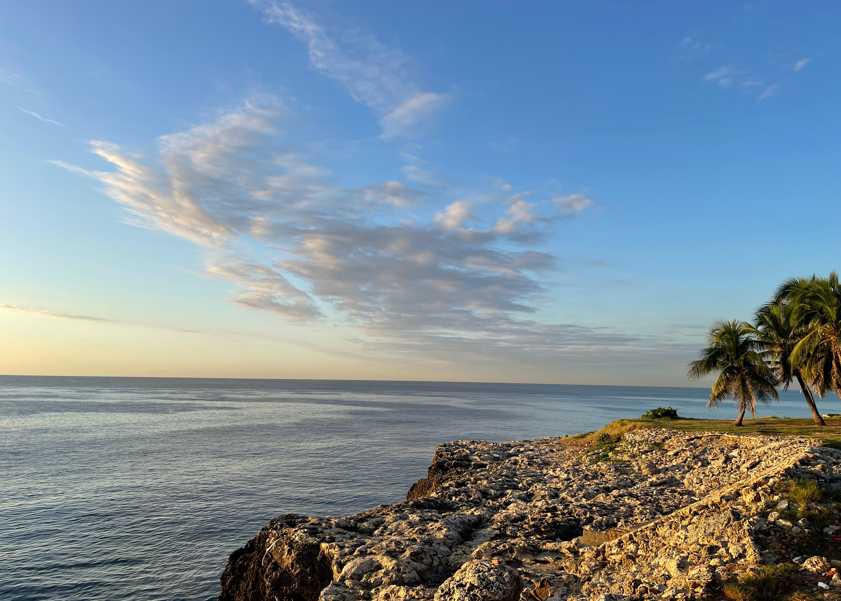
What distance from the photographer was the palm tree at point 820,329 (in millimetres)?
31969

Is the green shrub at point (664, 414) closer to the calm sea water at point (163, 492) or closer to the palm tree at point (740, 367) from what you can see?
the palm tree at point (740, 367)

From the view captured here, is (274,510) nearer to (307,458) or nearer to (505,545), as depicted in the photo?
(307,458)

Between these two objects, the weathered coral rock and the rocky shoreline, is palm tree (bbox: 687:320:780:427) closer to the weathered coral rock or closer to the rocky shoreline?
the rocky shoreline

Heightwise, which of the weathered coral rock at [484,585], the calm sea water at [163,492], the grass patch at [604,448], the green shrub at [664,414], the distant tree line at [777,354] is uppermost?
the distant tree line at [777,354]

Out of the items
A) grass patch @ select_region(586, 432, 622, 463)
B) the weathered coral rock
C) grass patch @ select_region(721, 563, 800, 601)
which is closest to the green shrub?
grass patch @ select_region(586, 432, 622, 463)

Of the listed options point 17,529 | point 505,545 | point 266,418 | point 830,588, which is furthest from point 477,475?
point 266,418

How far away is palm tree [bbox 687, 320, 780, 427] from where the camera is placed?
3712cm

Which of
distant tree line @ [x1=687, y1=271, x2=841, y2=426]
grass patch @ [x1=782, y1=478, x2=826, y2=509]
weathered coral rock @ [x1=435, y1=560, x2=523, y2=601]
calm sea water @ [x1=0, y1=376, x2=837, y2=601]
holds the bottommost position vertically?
calm sea water @ [x1=0, y1=376, x2=837, y2=601]

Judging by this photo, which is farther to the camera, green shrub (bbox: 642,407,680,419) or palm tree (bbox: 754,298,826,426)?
green shrub (bbox: 642,407,680,419)

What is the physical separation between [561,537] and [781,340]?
34.2 metres

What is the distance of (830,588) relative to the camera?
815 centimetres

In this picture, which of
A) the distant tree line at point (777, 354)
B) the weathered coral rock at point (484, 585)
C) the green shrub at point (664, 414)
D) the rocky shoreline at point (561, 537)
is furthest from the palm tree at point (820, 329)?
the weathered coral rock at point (484, 585)

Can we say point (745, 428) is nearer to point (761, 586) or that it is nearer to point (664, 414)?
point (664, 414)

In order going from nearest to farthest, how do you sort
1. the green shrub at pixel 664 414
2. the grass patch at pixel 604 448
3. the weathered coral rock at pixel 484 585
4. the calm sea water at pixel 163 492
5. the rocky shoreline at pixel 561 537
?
the weathered coral rock at pixel 484 585, the rocky shoreline at pixel 561 537, the calm sea water at pixel 163 492, the grass patch at pixel 604 448, the green shrub at pixel 664 414
